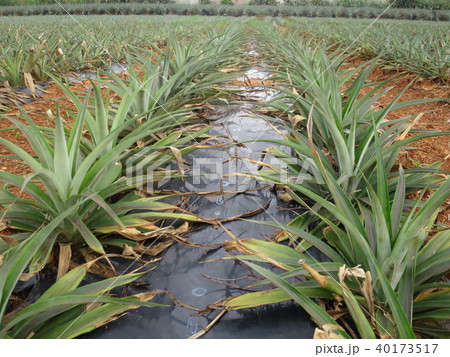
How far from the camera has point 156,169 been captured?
1333 mm

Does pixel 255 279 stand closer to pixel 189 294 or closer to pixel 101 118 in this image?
pixel 189 294

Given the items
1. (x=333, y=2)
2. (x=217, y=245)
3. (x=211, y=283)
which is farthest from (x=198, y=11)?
(x=211, y=283)

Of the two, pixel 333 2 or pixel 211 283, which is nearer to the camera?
pixel 211 283

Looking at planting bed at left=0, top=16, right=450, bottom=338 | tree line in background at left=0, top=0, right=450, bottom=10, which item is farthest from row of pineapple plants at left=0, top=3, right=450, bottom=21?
planting bed at left=0, top=16, right=450, bottom=338

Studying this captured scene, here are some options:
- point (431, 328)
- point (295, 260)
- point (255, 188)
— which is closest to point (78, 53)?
point (255, 188)

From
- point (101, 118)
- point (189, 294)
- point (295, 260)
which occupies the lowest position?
point (189, 294)

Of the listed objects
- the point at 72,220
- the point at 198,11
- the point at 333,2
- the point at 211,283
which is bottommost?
the point at 211,283

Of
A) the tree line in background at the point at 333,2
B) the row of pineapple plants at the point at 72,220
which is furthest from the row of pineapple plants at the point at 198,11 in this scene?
the row of pineapple plants at the point at 72,220

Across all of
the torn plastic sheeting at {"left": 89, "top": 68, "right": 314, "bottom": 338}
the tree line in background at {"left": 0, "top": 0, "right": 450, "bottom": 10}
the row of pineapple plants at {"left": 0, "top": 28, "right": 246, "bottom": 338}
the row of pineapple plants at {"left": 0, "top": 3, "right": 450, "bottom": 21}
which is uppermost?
the tree line in background at {"left": 0, "top": 0, "right": 450, "bottom": 10}

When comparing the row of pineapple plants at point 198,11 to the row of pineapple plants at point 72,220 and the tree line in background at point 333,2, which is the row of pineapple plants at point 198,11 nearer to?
the tree line in background at point 333,2

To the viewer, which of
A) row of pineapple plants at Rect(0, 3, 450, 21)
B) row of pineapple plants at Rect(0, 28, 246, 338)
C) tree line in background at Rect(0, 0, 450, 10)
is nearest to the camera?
row of pineapple plants at Rect(0, 28, 246, 338)

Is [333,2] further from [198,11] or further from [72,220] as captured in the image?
[72,220]

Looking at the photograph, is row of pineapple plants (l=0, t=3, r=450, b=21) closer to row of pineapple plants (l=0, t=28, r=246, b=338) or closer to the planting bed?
the planting bed
